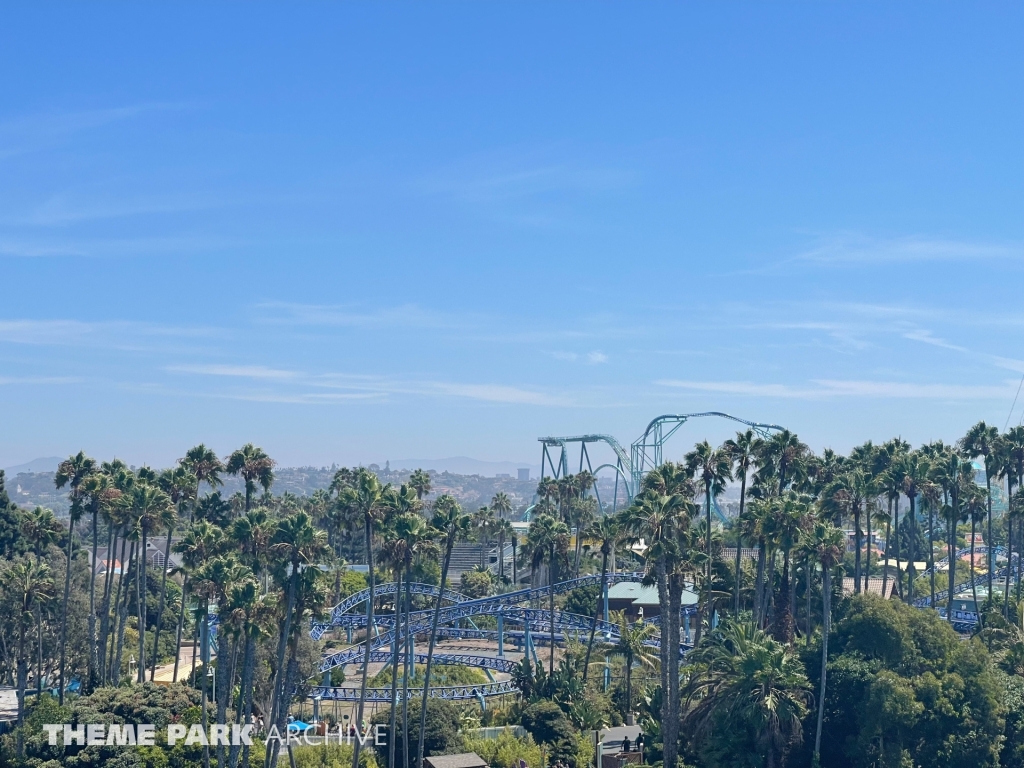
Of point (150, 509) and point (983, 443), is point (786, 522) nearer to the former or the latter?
point (983, 443)

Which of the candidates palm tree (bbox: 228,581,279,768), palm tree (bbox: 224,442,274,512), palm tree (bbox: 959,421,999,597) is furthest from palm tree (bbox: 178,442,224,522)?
palm tree (bbox: 959,421,999,597)

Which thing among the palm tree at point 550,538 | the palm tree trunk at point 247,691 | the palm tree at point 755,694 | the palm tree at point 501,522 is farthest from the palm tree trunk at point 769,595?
the palm tree at point 501,522

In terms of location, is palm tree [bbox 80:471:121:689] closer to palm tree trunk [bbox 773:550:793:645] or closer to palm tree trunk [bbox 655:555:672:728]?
palm tree trunk [bbox 655:555:672:728]

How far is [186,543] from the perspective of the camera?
190 feet

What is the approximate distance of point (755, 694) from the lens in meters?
Result: 50.3

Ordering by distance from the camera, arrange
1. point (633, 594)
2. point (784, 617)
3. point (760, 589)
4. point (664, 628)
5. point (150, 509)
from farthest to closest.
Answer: point (633, 594) < point (784, 617) < point (150, 509) < point (760, 589) < point (664, 628)

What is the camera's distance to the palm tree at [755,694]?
50.0 metres

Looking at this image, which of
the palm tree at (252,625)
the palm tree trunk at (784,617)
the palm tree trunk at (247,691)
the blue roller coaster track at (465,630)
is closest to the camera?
the palm tree at (252,625)

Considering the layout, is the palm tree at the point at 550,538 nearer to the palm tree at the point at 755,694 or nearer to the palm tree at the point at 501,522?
the palm tree at the point at 755,694

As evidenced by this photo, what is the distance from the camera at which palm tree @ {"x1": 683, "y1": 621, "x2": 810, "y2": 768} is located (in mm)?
50000

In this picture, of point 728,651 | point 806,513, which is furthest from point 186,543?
point 806,513

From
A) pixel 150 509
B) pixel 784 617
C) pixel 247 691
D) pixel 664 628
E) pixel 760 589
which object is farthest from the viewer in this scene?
pixel 784 617

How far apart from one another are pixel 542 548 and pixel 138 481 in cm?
2691

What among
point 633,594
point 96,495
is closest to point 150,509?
point 96,495
